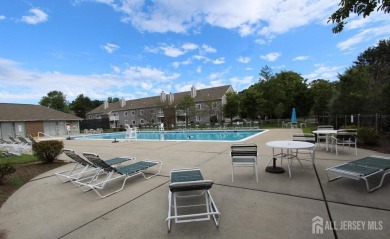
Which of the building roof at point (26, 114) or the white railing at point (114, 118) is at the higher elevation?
the building roof at point (26, 114)

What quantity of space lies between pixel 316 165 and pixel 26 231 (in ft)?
22.2

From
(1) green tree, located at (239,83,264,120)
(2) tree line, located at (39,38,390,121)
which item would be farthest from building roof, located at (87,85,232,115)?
(1) green tree, located at (239,83,264,120)

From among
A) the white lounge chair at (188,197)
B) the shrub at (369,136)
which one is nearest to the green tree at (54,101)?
the white lounge chair at (188,197)

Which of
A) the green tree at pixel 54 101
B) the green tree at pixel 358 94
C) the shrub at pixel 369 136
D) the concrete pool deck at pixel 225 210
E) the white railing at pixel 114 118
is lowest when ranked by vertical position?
the concrete pool deck at pixel 225 210

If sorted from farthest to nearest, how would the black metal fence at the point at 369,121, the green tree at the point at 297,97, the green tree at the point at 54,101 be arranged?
1. the green tree at the point at 54,101
2. the green tree at the point at 297,97
3. the black metal fence at the point at 369,121

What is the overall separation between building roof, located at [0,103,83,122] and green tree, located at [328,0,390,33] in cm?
3503

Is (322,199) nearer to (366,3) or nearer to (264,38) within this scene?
(366,3)

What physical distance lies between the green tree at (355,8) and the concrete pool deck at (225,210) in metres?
3.33

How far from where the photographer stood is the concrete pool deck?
281 cm

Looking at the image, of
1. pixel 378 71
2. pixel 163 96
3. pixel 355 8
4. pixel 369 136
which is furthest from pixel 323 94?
pixel 163 96

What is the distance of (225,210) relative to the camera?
341cm

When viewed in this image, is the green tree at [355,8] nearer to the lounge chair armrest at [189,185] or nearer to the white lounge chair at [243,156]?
the white lounge chair at [243,156]
